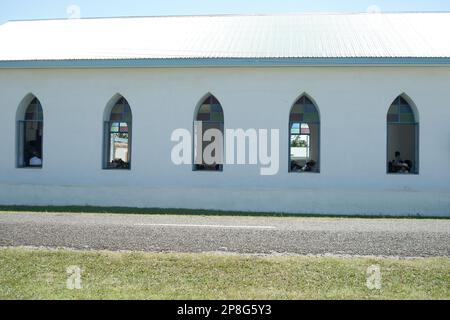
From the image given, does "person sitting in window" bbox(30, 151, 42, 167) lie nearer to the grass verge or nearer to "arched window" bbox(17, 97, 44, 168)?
"arched window" bbox(17, 97, 44, 168)

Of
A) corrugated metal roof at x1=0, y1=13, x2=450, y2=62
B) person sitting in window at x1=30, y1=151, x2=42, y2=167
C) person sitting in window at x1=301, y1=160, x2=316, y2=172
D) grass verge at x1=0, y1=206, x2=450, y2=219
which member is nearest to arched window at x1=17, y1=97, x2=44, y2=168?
person sitting in window at x1=30, y1=151, x2=42, y2=167

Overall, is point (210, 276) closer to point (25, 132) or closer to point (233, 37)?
point (233, 37)

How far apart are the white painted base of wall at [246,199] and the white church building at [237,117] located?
31mm

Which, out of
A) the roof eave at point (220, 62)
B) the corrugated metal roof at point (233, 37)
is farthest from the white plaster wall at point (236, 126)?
the corrugated metal roof at point (233, 37)

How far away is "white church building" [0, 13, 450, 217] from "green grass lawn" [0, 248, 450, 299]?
6430mm

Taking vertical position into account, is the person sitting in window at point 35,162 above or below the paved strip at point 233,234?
above

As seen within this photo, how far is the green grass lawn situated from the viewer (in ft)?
18.6

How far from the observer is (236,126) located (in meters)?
14.0

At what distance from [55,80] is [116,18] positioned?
569 centimetres

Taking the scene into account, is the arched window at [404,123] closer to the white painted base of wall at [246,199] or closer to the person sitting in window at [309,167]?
the white painted base of wall at [246,199]

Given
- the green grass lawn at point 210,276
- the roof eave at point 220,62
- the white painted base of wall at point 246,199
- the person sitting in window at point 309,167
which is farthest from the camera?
the person sitting in window at point 309,167

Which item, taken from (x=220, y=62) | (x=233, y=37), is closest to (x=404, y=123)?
(x=220, y=62)

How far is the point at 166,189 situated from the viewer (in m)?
13.7

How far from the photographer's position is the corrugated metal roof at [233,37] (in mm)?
13922
